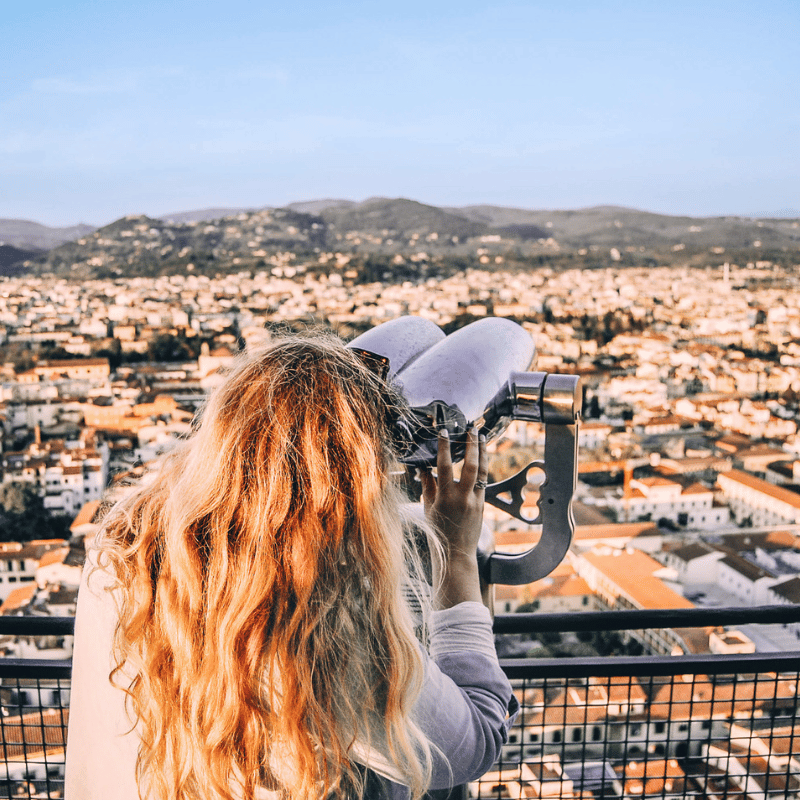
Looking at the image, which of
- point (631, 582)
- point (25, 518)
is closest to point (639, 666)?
point (631, 582)

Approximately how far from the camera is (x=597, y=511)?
13.7 metres

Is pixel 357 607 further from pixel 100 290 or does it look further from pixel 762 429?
pixel 100 290

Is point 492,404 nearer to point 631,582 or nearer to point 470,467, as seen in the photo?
point 470,467

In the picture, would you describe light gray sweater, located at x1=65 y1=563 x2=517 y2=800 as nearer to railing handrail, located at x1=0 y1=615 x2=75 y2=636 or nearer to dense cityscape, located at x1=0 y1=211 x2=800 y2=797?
dense cityscape, located at x1=0 y1=211 x2=800 y2=797

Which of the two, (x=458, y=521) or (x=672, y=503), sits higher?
(x=458, y=521)

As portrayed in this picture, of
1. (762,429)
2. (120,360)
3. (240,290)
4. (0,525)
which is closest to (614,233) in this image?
(240,290)

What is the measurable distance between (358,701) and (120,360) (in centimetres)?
2283

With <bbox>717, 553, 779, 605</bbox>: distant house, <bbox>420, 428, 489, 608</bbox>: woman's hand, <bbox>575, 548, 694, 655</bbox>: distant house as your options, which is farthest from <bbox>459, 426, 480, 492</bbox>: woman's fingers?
<bbox>717, 553, 779, 605</bbox>: distant house

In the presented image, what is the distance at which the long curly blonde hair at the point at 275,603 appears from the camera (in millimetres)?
445

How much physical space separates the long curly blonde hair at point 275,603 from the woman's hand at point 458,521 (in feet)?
0.23

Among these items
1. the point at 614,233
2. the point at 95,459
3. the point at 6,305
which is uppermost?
the point at 614,233

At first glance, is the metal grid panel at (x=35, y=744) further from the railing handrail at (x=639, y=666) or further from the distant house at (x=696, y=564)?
the distant house at (x=696, y=564)

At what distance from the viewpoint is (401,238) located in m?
36.3

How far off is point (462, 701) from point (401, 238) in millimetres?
36657
